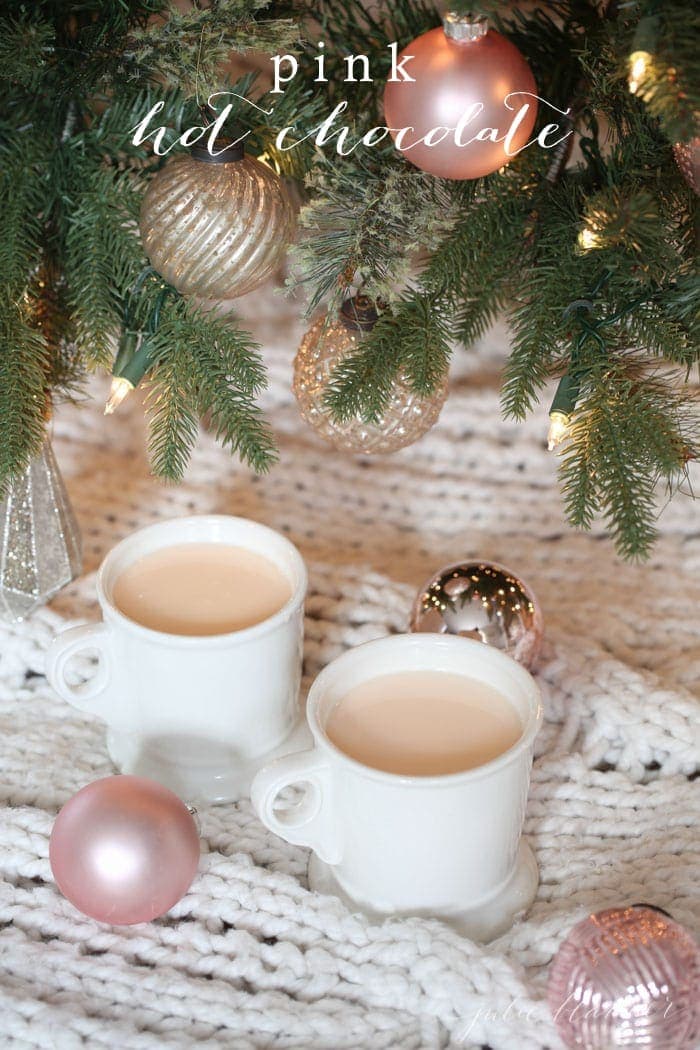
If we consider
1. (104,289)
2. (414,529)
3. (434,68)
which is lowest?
(414,529)

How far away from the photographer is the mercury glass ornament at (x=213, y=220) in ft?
1.96

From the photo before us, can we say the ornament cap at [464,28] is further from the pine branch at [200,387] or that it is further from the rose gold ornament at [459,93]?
the pine branch at [200,387]

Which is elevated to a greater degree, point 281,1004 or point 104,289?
point 104,289

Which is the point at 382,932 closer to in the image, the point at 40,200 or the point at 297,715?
the point at 297,715

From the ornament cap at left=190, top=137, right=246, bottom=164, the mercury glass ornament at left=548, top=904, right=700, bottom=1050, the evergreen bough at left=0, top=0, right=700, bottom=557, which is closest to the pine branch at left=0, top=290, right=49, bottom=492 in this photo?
the evergreen bough at left=0, top=0, right=700, bottom=557

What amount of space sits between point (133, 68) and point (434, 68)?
181 mm

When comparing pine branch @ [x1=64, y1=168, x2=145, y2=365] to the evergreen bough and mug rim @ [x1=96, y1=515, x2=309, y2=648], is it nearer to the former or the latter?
the evergreen bough

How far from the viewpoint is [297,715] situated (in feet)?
2.21

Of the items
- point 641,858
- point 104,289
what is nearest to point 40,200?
point 104,289

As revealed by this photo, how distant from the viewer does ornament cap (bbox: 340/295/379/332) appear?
0.63 meters

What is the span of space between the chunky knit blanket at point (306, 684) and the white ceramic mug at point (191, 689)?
0.09 feet

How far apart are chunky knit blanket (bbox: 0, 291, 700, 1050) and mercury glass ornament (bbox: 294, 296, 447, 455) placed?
13cm

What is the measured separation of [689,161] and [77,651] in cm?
39

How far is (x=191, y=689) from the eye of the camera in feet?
1.99
